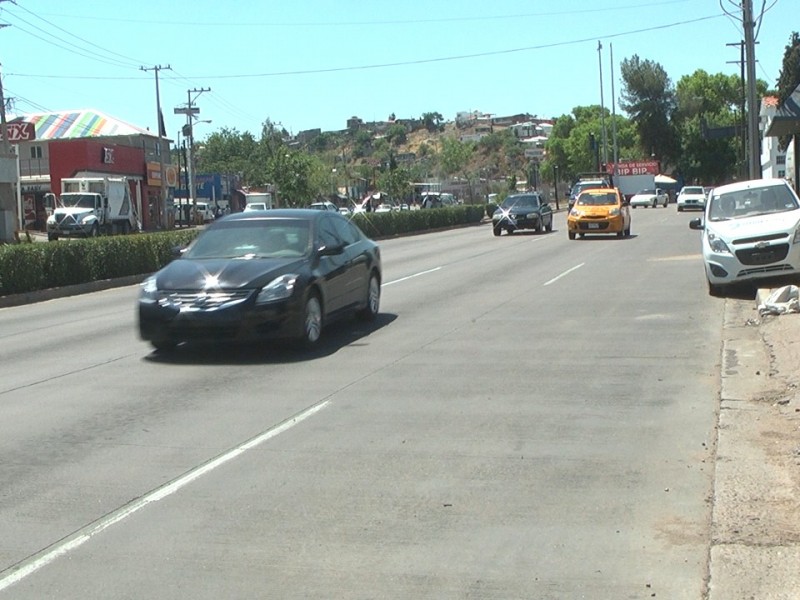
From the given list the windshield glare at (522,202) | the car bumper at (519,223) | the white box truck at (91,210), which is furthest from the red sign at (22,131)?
the car bumper at (519,223)

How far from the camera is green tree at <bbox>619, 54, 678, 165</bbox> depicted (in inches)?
4665

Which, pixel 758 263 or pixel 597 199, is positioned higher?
pixel 597 199

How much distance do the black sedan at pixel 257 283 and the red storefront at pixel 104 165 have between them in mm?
55641

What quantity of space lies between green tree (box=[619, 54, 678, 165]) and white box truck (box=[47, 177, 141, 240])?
7578 cm

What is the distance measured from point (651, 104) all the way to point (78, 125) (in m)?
64.2

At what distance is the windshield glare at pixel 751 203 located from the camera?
1748cm

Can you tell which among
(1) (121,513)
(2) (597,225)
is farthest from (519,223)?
(1) (121,513)

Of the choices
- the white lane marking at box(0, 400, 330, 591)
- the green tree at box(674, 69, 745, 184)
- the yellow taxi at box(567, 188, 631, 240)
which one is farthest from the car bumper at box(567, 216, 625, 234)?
the green tree at box(674, 69, 745, 184)

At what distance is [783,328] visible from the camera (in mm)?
12156

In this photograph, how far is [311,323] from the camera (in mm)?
12352

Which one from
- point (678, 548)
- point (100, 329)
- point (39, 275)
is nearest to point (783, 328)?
point (678, 548)

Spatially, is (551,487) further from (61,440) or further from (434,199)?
(434,199)

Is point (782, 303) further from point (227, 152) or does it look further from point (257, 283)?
point (227, 152)

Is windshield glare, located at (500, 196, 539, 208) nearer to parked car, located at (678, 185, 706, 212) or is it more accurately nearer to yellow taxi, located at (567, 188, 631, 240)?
yellow taxi, located at (567, 188, 631, 240)
